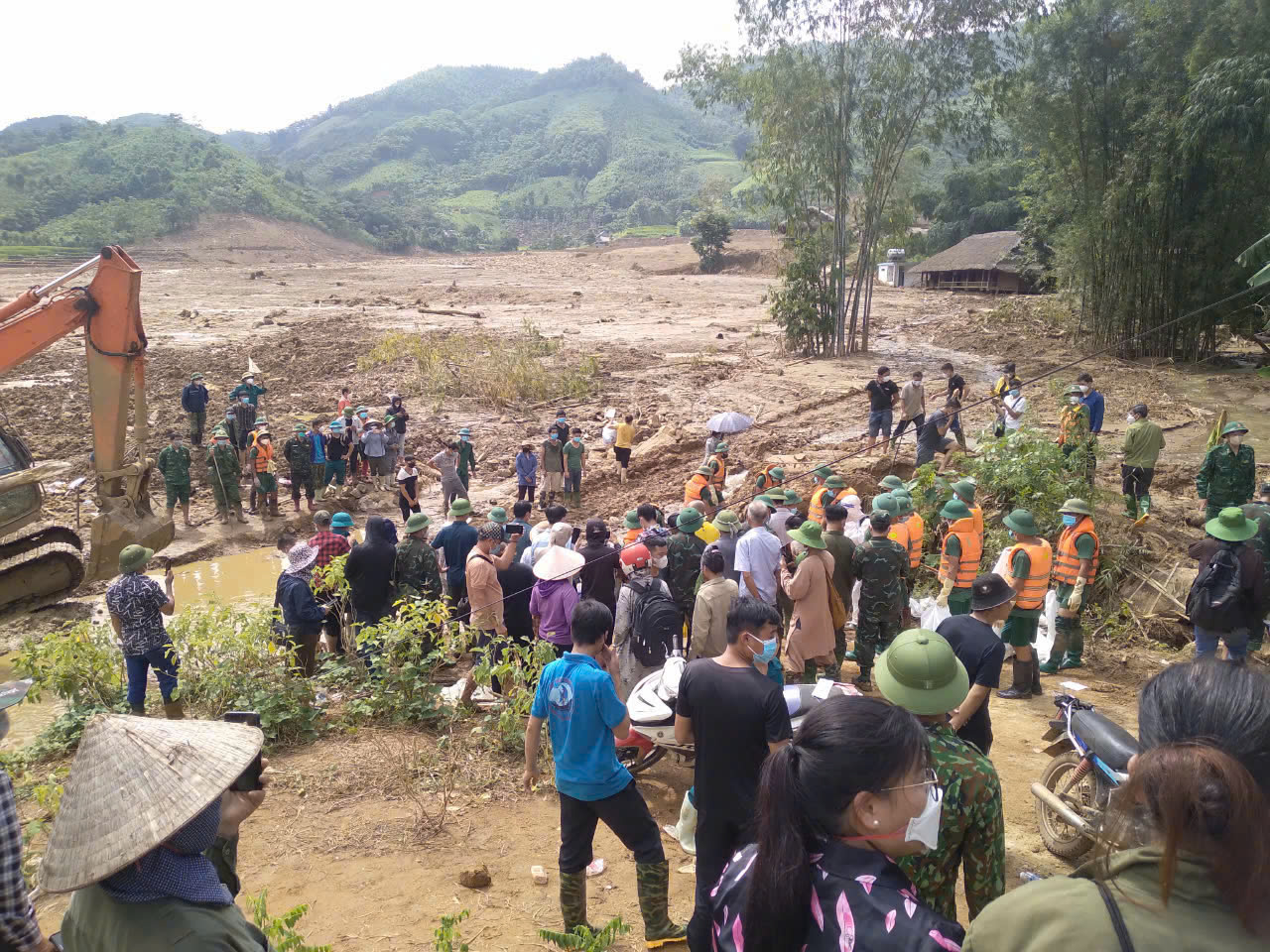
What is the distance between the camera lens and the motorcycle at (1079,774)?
3.80 meters

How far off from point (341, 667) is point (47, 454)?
12470 mm

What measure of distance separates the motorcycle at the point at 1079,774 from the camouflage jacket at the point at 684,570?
109 inches

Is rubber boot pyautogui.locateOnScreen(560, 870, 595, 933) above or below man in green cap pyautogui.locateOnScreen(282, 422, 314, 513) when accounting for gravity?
below

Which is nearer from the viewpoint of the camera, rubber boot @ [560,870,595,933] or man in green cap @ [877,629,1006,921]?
man in green cap @ [877,629,1006,921]

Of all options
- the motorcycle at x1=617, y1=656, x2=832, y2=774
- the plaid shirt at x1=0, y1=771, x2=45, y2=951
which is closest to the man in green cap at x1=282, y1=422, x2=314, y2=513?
the motorcycle at x1=617, y1=656, x2=832, y2=774

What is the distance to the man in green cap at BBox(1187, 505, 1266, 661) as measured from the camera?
5.91m

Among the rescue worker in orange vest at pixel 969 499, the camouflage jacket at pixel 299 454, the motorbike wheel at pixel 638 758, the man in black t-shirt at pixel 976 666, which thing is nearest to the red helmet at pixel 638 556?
the motorbike wheel at pixel 638 758

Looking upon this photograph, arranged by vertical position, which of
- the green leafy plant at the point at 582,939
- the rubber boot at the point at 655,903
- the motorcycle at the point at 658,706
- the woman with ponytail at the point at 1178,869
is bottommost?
the rubber boot at the point at 655,903

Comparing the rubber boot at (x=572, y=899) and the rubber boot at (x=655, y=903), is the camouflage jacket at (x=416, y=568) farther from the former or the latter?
the rubber boot at (x=655, y=903)

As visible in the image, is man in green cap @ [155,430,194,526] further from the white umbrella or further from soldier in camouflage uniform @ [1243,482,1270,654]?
soldier in camouflage uniform @ [1243,482,1270,654]

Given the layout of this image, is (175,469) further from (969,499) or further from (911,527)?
(969,499)

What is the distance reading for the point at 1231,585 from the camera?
19.5 ft

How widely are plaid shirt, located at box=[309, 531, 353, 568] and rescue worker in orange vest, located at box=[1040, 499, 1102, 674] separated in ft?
20.7

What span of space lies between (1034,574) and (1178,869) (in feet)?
17.7
